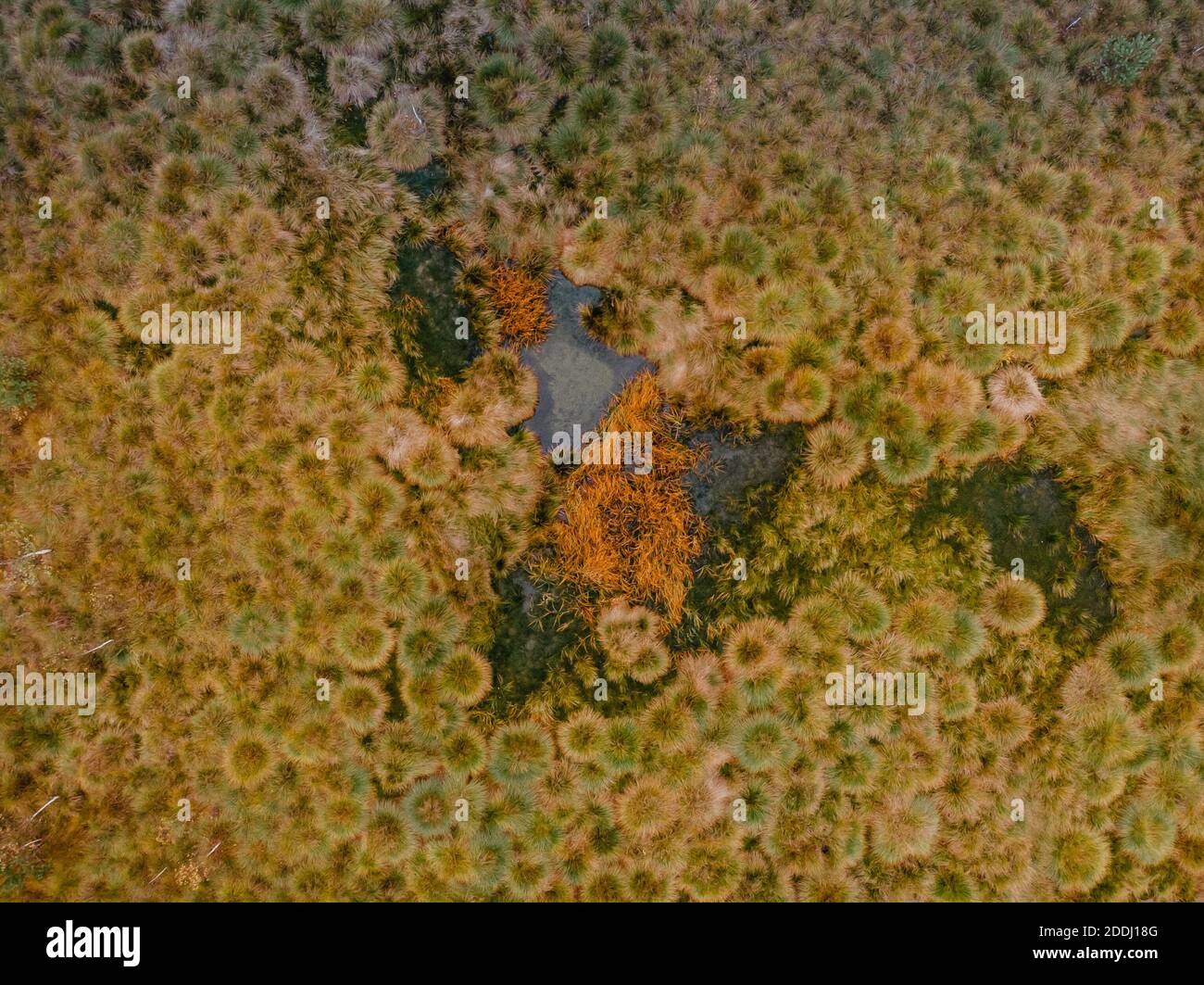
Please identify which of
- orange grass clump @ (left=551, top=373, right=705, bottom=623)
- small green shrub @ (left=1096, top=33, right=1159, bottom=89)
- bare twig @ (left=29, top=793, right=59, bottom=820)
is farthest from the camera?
small green shrub @ (left=1096, top=33, right=1159, bottom=89)

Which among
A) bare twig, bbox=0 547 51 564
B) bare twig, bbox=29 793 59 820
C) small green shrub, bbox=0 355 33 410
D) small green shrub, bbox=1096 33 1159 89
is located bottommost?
bare twig, bbox=29 793 59 820

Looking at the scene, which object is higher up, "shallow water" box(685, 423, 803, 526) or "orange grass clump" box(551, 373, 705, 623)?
"shallow water" box(685, 423, 803, 526)

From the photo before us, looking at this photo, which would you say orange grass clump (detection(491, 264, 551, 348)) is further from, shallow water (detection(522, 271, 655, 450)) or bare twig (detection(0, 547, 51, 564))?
bare twig (detection(0, 547, 51, 564))

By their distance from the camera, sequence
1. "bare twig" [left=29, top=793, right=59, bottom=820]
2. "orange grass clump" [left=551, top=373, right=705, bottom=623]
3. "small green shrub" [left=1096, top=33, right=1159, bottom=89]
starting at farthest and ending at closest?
"small green shrub" [left=1096, top=33, right=1159, bottom=89]
"orange grass clump" [left=551, top=373, right=705, bottom=623]
"bare twig" [left=29, top=793, right=59, bottom=820]

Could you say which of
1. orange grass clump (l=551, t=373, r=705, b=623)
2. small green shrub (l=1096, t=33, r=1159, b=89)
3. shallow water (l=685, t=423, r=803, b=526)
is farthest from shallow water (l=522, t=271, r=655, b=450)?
small green shrub (l=1096, t=33, r=1159, b=89)

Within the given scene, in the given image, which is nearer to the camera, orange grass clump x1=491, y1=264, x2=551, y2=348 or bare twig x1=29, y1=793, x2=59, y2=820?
bare twig x1=29, y1=793, x2=59, y2=820

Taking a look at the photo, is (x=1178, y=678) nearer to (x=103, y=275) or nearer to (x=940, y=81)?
(x=940, y=81)

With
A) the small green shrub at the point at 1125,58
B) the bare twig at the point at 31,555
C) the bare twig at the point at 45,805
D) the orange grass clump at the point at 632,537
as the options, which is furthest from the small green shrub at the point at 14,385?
the small green shrub at the point at 1125,58
